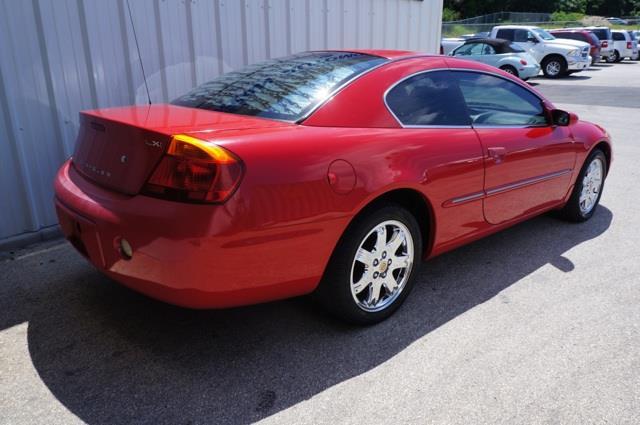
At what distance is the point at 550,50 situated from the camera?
20.4 metres

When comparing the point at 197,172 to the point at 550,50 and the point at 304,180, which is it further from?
the point at 550,50

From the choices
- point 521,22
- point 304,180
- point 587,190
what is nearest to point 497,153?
point 304,180

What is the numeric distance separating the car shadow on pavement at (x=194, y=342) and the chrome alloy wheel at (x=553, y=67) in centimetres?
1920

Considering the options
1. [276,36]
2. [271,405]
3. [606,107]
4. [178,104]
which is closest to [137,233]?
[271,405]

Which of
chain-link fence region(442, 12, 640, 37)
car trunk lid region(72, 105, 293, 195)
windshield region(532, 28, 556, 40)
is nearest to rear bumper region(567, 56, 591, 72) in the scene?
windshield region(532, 28, 556, 40)

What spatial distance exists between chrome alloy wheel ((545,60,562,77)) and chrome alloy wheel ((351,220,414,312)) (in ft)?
66.6

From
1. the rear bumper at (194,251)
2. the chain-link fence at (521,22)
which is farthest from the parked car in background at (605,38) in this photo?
the rear bumper at (194,251)

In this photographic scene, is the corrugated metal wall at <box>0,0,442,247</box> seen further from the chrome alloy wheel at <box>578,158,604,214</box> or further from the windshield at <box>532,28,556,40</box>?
the windshield at <box>532,28,556,40</box>

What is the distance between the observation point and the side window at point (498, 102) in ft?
11.6

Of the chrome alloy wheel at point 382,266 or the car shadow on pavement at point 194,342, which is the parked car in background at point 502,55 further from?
the chrome alloy wheel at point 382,266

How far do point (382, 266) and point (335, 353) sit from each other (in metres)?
0.54

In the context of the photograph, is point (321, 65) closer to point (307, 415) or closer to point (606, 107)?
point (307, 415)

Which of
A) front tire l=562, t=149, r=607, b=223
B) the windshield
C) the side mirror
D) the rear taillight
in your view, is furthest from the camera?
the windshield

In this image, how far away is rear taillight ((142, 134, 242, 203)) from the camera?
2232mm
